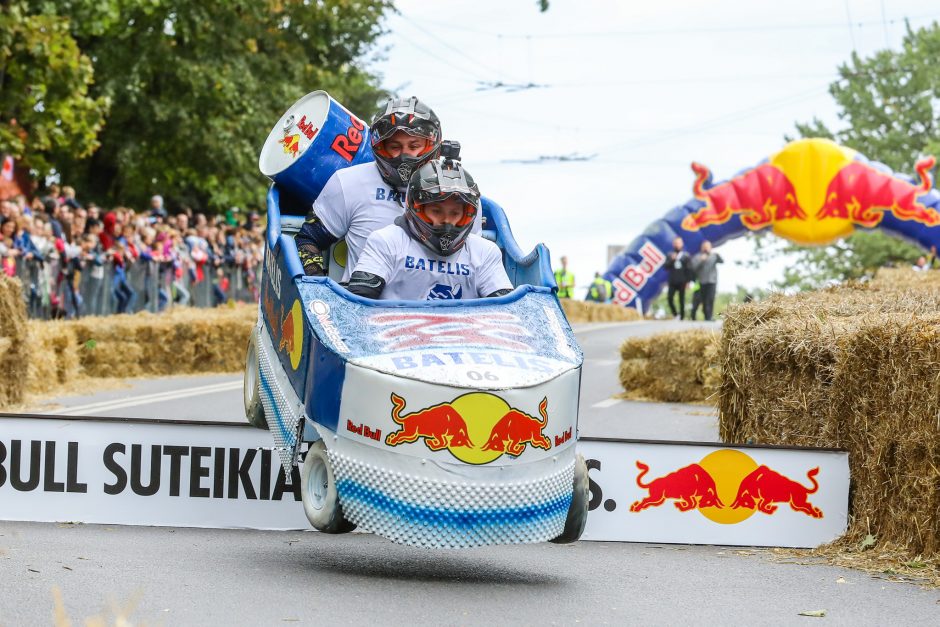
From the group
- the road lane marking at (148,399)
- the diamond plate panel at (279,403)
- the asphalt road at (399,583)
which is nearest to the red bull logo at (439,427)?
the asphalt road at (399,583)

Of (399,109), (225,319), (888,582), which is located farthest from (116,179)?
(888,582)

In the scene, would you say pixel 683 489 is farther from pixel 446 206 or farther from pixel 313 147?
pixel 313 147

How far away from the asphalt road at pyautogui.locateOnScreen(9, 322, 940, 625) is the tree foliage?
25.5m

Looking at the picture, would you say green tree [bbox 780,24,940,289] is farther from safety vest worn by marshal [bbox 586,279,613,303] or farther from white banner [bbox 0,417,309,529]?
white banner [bbox 0,417,309,529]

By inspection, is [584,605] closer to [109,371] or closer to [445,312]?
[445,312]

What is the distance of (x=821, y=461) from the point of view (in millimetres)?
8617

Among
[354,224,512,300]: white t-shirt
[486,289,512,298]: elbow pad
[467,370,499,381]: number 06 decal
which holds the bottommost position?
[467,370,499,381]: number 06 decal

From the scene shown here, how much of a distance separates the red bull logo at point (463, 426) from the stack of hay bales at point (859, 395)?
247 centimetres

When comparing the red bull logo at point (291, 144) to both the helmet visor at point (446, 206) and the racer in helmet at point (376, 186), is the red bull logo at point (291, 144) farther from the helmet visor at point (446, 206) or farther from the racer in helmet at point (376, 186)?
the helmet visor at point (446, 206)

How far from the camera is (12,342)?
1466 cm

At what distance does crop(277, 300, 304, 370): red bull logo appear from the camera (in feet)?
24.7

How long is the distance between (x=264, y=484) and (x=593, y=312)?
30.5m

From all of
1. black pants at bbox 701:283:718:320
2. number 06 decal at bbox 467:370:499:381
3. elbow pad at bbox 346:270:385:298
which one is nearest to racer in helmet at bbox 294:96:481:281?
elbow pad at bbox 346:270:385:298

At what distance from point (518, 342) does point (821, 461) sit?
93.6 inches
